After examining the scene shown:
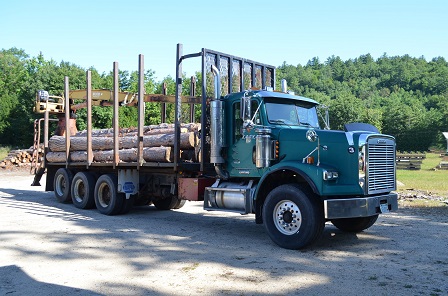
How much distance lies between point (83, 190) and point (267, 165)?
7.18 meters

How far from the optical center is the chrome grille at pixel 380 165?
781cm

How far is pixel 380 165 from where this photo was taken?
813 cm

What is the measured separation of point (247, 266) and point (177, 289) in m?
1.42

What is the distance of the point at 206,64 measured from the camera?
32.4ft

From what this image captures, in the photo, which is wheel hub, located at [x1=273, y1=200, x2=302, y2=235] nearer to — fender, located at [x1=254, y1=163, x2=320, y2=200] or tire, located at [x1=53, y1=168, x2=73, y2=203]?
fender, located at [x1=254, y1=163, x2=320, y2=200]

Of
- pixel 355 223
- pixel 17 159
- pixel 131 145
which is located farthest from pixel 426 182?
pixel 17 159

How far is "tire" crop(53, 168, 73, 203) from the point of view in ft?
45.5

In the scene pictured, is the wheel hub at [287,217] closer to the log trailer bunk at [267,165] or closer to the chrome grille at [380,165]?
the log trailer bunk at [267,165]

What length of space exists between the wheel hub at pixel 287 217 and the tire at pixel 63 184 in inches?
322

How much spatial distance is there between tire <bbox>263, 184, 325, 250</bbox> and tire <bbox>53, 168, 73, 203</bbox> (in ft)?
26.4

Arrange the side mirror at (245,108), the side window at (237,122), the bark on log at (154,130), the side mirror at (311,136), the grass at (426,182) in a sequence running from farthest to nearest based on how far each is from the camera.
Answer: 1. the grass at (426,182)
2. the bark on log at (154,130)
3. the side window at (237,122)
4. the side mirror at (245,108)
5. the side mirror at (311,136)

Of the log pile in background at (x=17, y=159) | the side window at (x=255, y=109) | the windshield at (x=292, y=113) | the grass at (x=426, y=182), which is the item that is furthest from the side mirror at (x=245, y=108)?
the log pile in background at (x=17, y=159)

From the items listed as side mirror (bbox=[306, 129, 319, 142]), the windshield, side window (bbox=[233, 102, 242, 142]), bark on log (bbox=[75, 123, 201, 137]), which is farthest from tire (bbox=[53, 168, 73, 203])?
side mirror (bbox=[306, 129, 319, 142])

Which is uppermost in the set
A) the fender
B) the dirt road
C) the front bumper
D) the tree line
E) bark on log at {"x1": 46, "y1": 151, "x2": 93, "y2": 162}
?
the tree line
